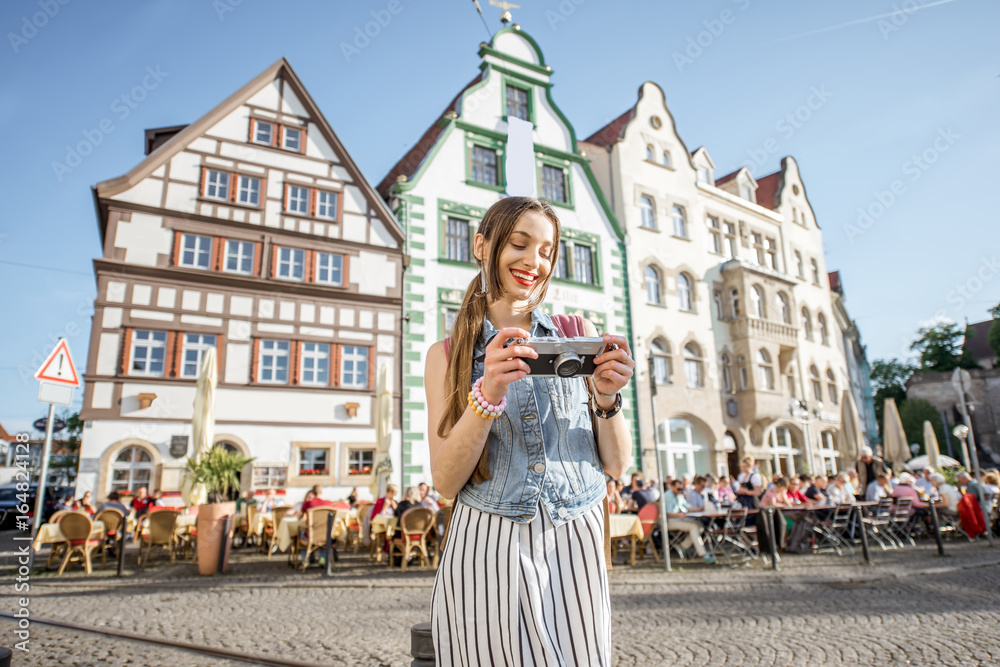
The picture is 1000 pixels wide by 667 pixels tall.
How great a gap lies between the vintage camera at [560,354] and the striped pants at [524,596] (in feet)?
1.14

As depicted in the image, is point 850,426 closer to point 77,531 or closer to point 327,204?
point 327,204

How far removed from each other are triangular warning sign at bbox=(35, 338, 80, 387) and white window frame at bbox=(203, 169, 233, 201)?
1057cm

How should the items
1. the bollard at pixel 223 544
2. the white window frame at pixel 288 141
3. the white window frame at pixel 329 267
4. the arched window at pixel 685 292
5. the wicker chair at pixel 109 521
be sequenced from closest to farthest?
1. the bollard at pixel 223 544
2. the wicker chair at pixel 109 521
3. the white window frame at pixel 329 267
4. the white window frame at pixel 288 141
5. the arched window at pixel 685 292

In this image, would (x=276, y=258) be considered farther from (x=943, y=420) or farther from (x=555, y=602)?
(x=943, y=420)

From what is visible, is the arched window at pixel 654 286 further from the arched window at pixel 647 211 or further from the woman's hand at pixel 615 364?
the woman's hand at pixel 615 364

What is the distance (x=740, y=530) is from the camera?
10617mm

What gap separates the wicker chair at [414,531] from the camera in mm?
10031

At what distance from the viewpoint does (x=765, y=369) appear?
83.6ft

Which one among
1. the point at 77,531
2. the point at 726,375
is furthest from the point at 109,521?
the point at 726,375

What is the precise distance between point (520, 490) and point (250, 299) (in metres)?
16.9

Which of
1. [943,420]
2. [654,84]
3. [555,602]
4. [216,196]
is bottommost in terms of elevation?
[555,602]

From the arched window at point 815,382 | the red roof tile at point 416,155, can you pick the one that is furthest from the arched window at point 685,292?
the red roof tile at point 416,155

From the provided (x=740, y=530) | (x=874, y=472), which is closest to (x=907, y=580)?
(x=740, y=530)

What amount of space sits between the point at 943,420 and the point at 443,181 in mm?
47549
